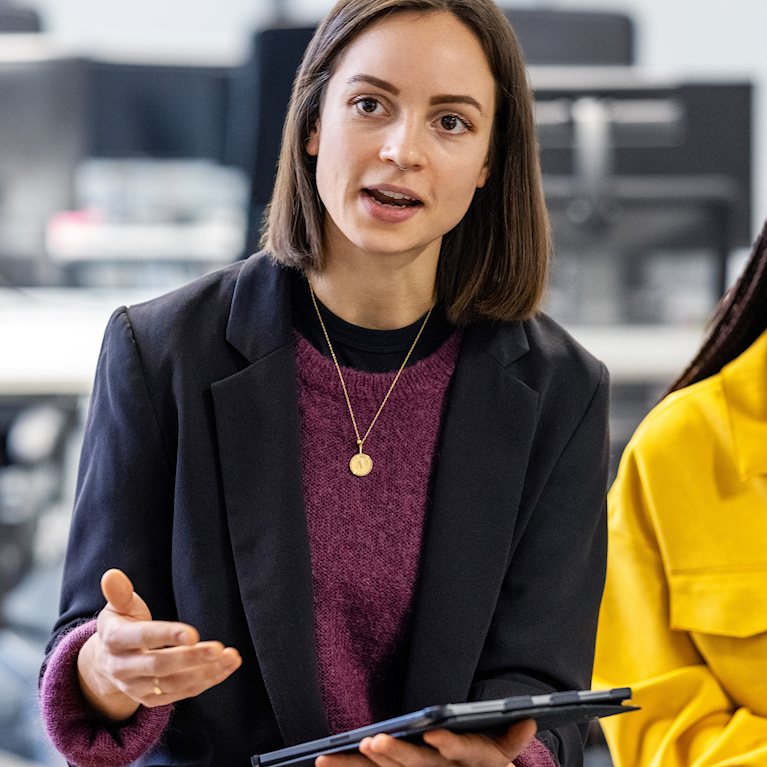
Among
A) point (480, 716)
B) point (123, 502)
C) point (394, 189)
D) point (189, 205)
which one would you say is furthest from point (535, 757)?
point (189, 205)

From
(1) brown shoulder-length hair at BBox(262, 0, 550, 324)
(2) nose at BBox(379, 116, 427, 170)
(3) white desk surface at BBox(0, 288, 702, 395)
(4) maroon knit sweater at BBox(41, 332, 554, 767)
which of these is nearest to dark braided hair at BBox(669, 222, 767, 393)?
(1) brown shoulder-length hair at BBox(262, 0, 550, 324)

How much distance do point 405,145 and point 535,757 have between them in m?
0.65

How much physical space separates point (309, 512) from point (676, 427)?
0.47 m

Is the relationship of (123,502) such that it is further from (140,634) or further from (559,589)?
(559,589)

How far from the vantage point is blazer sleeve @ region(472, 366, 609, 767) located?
113 centimetres

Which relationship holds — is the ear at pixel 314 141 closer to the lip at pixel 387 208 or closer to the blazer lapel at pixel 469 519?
the lip at pixel 387 208

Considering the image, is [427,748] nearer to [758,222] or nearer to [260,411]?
[260,411]

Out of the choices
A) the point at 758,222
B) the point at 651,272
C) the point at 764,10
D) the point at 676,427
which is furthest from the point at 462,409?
the point at 764,10

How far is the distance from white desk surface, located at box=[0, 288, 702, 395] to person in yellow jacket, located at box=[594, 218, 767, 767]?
1261mm

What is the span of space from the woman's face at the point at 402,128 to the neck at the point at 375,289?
7cm

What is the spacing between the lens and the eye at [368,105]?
1.05 meters

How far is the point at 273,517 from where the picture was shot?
1.07 metres

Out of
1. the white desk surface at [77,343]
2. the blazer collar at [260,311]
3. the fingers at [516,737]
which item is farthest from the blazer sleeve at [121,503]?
the white desk surface at [77,343]

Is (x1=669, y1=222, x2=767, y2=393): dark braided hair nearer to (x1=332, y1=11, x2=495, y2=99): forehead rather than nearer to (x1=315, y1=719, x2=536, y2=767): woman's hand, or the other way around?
(x1=332, y1=11, x2=495, y2=99): forehead
